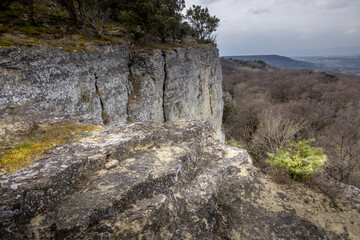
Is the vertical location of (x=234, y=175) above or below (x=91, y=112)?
below

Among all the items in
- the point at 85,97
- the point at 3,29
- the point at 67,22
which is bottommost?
the point at 85,97

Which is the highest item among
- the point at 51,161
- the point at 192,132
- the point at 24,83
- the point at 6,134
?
the point at 24,83

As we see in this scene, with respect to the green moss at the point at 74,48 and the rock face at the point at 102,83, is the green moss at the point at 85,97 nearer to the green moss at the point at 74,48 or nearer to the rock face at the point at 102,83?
the rock face at the point at 102,83

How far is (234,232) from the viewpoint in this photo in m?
5.11

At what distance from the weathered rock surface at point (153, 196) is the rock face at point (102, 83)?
3.13m

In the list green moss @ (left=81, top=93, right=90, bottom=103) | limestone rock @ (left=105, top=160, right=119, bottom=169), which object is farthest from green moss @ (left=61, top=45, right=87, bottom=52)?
limestone rock @ (left=105, top=160, right=119, bottom=169)

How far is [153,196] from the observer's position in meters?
4.76

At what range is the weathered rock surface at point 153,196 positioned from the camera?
12.1 ft

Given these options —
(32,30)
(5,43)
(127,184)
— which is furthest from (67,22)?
(127,184)

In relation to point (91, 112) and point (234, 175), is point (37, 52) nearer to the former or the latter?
point (91, 112)

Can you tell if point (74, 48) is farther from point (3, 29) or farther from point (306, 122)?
point (306, 122)

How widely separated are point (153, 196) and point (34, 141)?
3556 millimetres

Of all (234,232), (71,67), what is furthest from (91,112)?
(234,232)

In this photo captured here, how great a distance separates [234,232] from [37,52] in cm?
986
